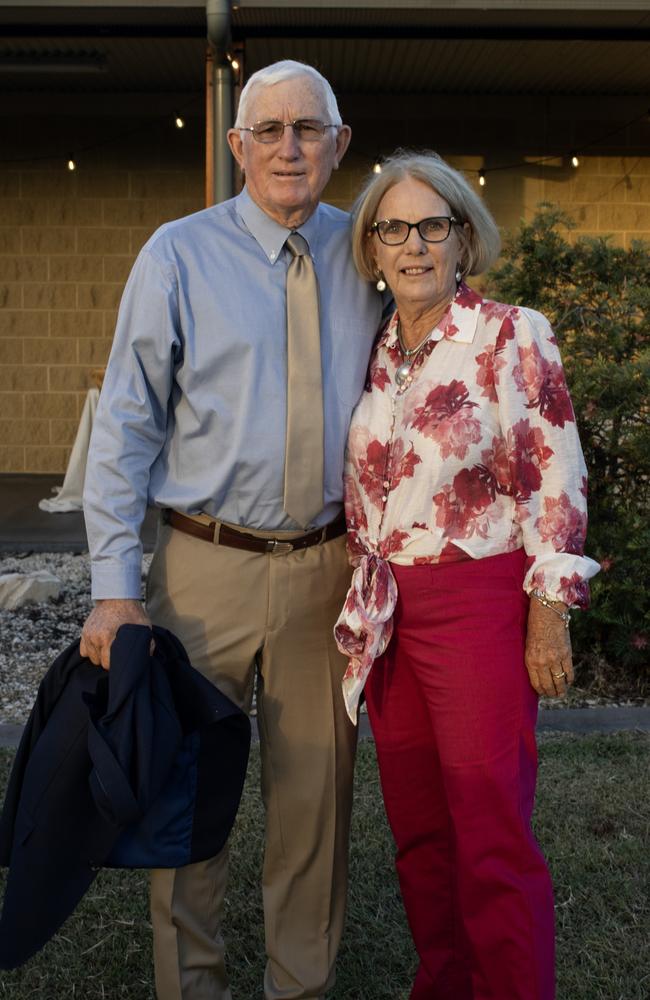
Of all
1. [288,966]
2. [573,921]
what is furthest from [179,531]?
[573,921]

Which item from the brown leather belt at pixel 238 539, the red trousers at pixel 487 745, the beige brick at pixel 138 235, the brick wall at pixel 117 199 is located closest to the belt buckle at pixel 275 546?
the brown leather belt at pixel 238 539

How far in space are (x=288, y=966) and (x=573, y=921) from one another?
0.93m

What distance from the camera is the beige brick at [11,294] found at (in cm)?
1127

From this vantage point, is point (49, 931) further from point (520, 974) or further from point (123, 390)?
point (123, 390)

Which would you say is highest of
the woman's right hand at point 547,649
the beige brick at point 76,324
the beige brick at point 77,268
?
the beige brick at point 77,268

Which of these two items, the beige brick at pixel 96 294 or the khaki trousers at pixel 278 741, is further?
the beige brick at pixel 96 294

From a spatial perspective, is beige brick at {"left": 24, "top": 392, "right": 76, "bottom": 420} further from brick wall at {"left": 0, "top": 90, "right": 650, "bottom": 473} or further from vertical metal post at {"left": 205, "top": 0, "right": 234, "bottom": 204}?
vertical metal post at {"left": 205, "top": 0, "right": 234, "bottom": 204}

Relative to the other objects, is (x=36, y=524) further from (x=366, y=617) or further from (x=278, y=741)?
(x=366, y=617)

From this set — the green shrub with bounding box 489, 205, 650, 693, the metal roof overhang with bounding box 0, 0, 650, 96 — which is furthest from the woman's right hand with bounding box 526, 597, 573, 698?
the metal roof overhang with bounding box 0, 0, 650, 96

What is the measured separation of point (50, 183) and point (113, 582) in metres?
9.49

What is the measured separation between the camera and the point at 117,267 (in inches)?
442

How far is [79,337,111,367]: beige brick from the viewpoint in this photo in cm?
1131

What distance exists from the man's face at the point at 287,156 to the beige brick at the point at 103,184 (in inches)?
353

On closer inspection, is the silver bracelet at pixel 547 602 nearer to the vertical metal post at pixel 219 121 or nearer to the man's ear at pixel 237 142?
the man's ear at pixel 237 142
